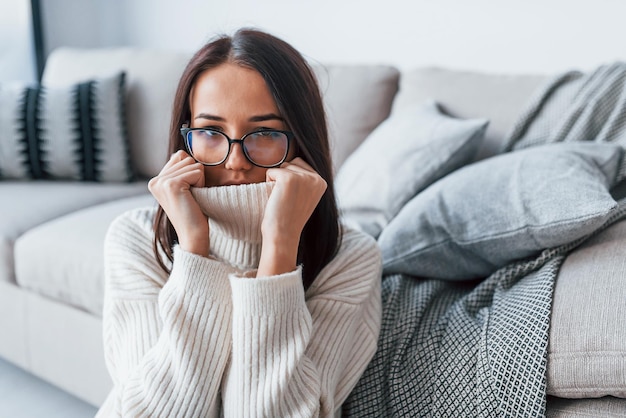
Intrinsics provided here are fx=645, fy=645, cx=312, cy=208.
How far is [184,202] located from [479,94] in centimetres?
104

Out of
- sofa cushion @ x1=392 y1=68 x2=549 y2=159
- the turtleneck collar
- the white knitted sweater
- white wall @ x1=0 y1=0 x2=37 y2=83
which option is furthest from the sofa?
white wall @ x1=0 y1=0 x2=37 y2=83

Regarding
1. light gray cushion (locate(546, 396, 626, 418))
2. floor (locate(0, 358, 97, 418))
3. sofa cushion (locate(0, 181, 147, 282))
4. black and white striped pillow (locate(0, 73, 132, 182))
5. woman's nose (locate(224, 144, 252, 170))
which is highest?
woman's nose (locate(224, 144, 252, 170))

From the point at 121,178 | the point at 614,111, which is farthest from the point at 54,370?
the point at 614,111

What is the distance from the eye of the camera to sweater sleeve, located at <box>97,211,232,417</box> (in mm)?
936

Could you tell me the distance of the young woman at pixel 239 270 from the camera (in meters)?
0.94

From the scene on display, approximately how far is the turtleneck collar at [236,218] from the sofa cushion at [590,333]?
1.65 feet

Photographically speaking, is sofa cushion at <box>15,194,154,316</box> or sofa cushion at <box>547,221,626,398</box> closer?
sofa cushion at <box>547,221,626,398</box>

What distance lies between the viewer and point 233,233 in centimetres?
106

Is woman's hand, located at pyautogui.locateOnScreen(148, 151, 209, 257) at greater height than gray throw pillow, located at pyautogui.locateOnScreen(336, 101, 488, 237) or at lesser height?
greater

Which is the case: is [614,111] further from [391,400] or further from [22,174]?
[22,174]

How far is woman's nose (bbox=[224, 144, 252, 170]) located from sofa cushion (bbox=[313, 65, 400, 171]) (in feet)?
3.11

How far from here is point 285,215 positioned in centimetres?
98

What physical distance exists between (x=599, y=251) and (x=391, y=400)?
1.52ft

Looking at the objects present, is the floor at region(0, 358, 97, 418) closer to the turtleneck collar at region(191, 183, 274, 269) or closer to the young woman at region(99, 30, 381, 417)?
the young woman at region(99, 30, 381, 417)
